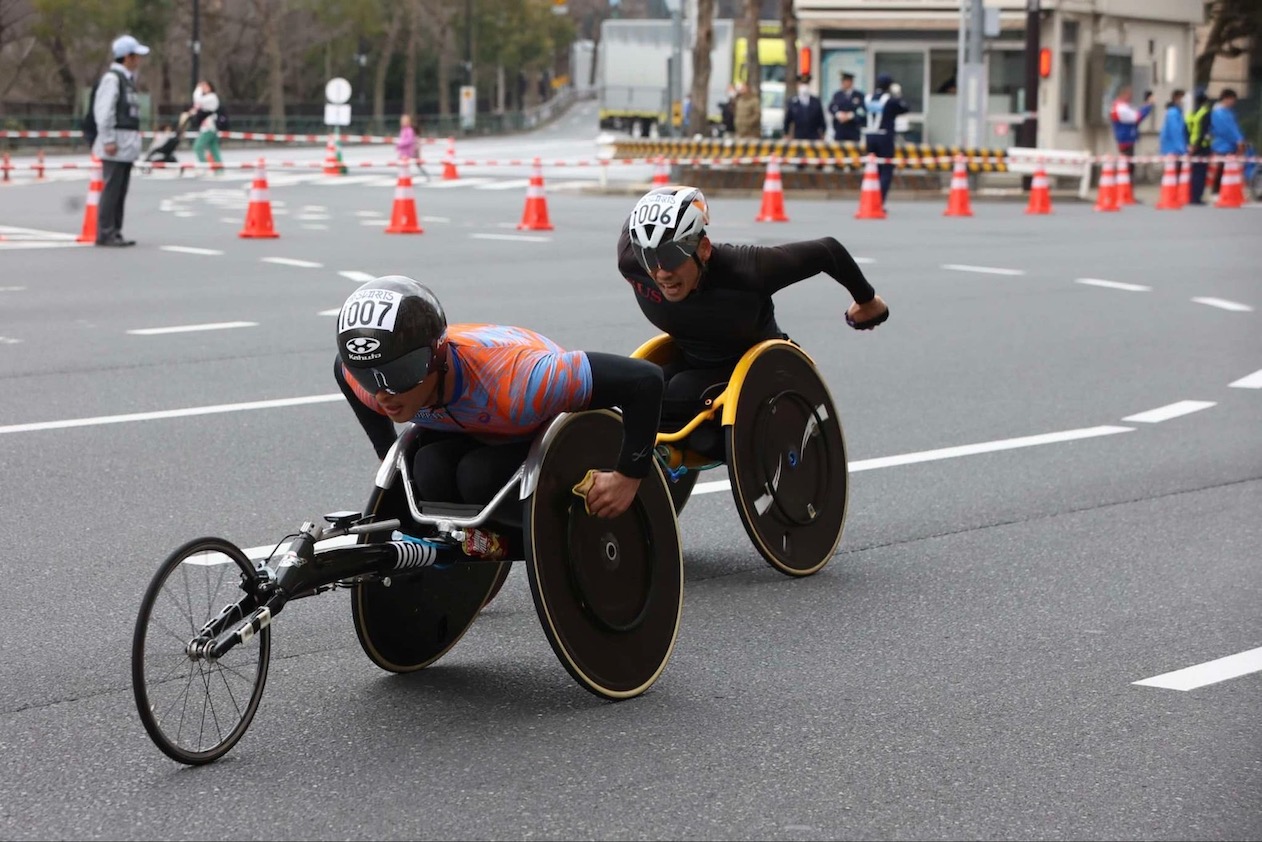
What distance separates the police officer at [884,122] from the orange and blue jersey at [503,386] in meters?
25.4

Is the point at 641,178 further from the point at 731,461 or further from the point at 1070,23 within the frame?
the point at 731,461

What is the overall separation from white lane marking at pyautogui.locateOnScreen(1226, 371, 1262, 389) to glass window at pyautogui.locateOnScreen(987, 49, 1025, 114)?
107 ft

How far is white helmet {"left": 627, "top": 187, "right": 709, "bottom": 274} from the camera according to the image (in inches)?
246

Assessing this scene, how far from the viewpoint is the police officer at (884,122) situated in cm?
3019

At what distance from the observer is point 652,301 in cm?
676

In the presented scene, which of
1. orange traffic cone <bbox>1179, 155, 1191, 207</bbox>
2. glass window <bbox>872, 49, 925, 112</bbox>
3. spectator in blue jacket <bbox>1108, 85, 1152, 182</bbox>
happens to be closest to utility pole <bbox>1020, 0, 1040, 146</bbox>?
spectator in blue jacket <bbox>1108, 85, 1152, 182</bbox>

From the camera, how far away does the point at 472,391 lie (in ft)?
16.3

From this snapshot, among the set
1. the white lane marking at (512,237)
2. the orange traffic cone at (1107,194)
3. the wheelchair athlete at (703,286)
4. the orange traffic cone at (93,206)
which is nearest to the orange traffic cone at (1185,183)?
the orange traffic cone at (1107,194)

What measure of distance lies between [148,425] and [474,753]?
5409 millimetres

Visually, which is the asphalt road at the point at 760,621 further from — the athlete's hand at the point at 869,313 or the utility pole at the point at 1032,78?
the utility pole at the point at 1032,78

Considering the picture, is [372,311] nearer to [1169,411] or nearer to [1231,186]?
[1169,411]

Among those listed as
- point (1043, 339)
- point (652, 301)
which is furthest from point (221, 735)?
point (1043, 339)

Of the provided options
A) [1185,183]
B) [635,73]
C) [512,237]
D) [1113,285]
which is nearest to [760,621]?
[1113,285]

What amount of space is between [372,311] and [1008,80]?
135ft
